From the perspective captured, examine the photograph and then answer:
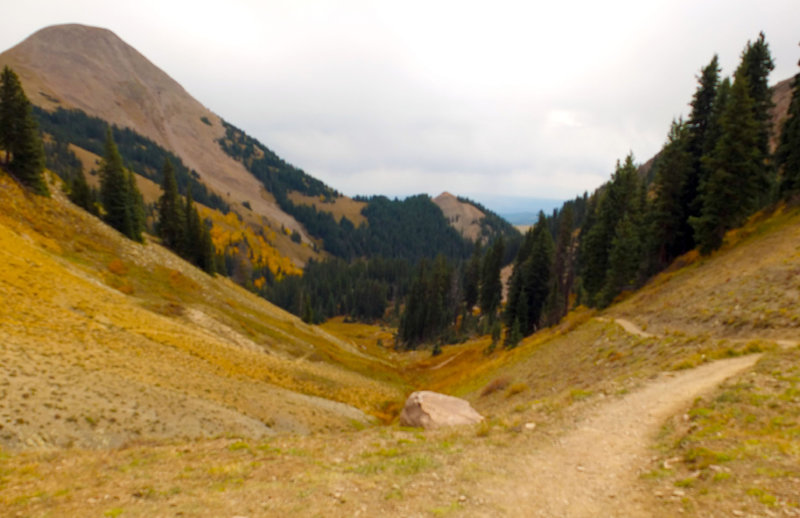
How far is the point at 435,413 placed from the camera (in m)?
18.1

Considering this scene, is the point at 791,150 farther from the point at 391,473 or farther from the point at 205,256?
the point at 205,256

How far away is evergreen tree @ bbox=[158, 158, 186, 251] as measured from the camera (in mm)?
72250

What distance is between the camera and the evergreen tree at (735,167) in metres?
34.2

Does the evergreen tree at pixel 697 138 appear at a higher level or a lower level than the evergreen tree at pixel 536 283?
higher

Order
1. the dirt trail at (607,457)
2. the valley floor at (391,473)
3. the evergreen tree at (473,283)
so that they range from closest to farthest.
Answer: the dirt trail at (607,457), the valley floor at (391,473), the evergreen tree at (473,283)

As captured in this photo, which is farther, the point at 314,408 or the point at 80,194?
the point at 80,194

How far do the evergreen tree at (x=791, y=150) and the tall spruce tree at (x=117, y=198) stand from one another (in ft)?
290

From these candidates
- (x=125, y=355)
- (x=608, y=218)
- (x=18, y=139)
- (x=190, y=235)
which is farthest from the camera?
(x=190, y=235)

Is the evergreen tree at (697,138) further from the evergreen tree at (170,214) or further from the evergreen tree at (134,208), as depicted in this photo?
the evergreen tree at (170,214)

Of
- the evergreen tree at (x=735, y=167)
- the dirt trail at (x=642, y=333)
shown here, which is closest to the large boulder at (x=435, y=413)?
the dirt trail at (x=642, y=333)

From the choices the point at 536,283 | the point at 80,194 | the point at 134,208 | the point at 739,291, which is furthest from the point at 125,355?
the point at 536,283

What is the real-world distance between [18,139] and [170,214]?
89.4ft

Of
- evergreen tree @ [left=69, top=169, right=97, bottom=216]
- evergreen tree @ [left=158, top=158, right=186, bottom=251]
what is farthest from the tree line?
evergreen tree @ [left=69, top=169, right=97, bottom=216]

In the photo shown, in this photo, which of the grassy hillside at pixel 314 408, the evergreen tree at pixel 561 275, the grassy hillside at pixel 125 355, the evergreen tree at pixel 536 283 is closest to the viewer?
the grassy hillside at pixel 314 408
